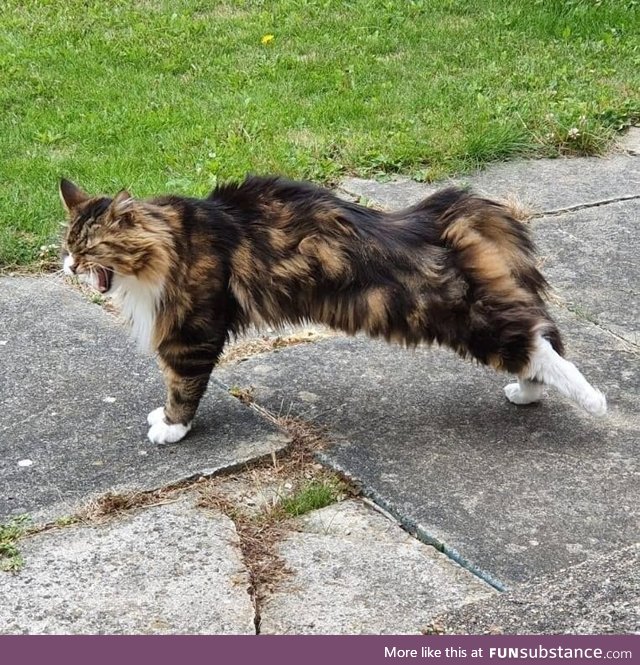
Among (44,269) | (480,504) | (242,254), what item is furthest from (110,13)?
(480,504)

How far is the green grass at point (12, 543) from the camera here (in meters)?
3.59

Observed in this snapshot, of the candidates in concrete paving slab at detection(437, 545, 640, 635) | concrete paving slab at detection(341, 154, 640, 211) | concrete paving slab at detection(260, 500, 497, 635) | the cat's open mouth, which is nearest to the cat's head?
the cat's open mouth

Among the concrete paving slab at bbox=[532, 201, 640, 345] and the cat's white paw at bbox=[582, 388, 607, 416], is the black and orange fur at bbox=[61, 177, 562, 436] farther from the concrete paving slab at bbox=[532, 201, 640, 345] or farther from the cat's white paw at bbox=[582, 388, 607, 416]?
the concrete paving slab at bbox=[532, 201, 640, 345]

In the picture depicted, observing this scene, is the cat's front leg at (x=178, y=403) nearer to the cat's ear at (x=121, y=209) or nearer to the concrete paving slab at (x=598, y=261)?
the cat's ear at (x=121, y=209)

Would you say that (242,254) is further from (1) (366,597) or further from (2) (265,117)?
(2) (265,117)

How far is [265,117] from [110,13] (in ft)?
9.44

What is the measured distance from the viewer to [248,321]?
14.4 ft

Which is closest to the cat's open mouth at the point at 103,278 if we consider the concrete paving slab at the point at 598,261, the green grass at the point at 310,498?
the green grass at the point at 310,498

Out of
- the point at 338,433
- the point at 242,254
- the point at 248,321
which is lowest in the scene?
the point at 338,433

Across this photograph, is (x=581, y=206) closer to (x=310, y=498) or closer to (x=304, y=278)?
(x=304, y=278)

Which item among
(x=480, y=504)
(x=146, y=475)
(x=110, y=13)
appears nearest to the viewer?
(x=480, y=504)

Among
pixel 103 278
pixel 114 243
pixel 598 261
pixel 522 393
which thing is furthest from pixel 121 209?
pixel 598 261

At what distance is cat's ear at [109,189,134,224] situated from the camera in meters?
4.12

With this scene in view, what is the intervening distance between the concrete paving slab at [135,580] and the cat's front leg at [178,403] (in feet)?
1.49
